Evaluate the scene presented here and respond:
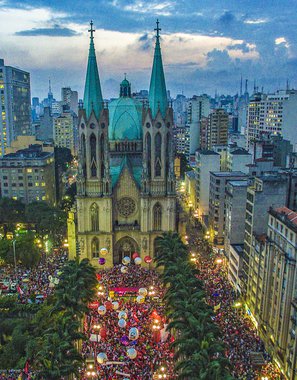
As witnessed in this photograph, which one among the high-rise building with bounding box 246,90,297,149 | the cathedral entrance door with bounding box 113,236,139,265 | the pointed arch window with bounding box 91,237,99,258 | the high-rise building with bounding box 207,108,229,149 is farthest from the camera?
the high-rise building with bounding box 207,108,229,149

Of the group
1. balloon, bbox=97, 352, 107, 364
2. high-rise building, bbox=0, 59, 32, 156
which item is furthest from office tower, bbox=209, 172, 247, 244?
high-rise building, bbox=0, 59, 32, 156

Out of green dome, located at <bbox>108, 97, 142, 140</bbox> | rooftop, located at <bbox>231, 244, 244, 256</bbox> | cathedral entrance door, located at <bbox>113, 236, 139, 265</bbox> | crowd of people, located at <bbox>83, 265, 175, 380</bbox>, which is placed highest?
green dome, located at <bbox>108, 97, 142, 140</bbox>

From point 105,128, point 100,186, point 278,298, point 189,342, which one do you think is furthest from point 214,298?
point 105,128

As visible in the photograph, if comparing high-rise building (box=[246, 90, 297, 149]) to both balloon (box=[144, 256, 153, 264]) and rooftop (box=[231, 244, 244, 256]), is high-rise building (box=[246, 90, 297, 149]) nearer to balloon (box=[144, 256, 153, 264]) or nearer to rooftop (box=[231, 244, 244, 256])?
rooftop (box=[231, 244, 244, 256])

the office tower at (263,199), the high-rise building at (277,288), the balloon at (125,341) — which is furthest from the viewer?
the office tower at (263,199)

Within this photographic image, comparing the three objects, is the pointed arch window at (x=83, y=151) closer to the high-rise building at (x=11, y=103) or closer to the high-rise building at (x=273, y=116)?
the high-rise building at (x=273, y=116)

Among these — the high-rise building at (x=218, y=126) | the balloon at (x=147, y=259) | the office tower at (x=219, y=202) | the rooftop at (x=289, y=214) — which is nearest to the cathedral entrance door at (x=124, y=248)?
the balloon at (x=147, y=259)
